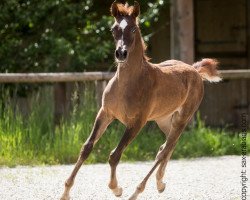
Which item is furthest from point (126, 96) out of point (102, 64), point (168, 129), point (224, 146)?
point (102, 64)

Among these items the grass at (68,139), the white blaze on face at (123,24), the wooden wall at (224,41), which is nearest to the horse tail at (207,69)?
the white blaze on face at (123,24)

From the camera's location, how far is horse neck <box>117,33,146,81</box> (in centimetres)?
583

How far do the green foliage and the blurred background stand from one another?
0.02m

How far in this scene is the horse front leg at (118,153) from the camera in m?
5.70

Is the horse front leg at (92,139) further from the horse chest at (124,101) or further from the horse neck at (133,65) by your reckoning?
the horse neck at (133,65)

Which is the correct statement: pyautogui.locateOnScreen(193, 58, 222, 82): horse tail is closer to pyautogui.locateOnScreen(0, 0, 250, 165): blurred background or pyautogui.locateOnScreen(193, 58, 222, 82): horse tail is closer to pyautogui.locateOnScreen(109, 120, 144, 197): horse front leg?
pyautogui.locateOnScreen(0, 0, 250, 165): blurred background

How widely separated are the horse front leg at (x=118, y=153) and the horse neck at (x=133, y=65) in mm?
422

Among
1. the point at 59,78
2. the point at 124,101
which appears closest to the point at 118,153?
the point at 124,101

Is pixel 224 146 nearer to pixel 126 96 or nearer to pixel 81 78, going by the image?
pixel 81 78

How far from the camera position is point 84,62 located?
11070 mm

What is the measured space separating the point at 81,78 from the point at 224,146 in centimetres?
230

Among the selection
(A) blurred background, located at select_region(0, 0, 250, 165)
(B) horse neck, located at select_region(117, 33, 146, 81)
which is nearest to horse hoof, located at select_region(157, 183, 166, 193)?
(B) horse neck, located at select_region(117, 33, 146, 81)

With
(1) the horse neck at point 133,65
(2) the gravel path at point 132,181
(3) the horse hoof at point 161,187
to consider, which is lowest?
(2) the gravel path at point 132,181

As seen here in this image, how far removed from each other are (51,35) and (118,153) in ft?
18.8
